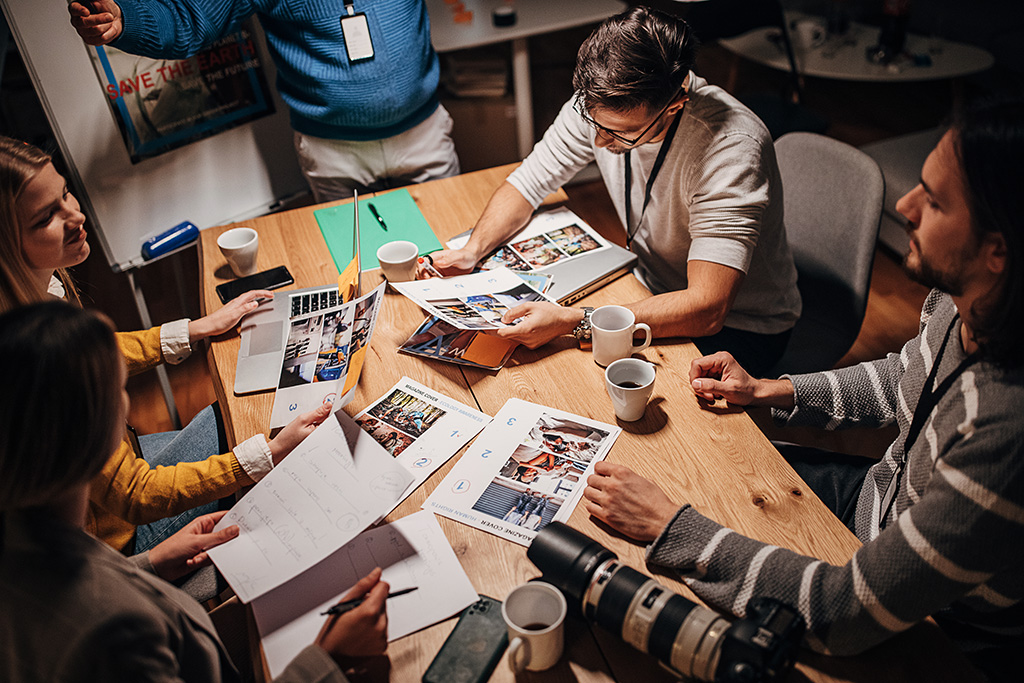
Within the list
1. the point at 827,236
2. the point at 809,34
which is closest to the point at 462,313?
the point at 827,236

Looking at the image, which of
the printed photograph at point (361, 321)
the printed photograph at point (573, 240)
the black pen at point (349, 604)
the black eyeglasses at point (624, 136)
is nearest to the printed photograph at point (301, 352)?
the printed photograph at point (361, 321)

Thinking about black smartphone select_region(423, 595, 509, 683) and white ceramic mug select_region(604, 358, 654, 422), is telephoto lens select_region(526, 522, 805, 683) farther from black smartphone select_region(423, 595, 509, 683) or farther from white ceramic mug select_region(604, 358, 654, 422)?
white ceramic mug select_region(604, 358, 654, 422)

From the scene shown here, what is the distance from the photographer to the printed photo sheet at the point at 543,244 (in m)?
1.61

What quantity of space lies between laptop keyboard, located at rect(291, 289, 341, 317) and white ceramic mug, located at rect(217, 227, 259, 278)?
20cm

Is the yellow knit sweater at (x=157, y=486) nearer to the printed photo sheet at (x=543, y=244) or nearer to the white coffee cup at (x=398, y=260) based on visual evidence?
the white coffee cup at (x=398, y=260)

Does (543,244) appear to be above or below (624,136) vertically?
below

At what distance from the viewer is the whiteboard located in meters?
1.79

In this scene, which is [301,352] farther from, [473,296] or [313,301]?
[473,296]

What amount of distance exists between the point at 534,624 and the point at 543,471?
274 mm

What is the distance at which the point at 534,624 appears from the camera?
885 millimetres

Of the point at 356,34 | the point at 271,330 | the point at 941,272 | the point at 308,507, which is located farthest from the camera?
the point at 356,34

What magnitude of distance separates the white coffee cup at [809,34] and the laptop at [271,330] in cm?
306

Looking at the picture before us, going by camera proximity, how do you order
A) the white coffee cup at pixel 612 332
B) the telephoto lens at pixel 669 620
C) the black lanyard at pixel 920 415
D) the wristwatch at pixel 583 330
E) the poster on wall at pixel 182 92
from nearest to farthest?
1. the telephoto lens at pixel 669 620
2. the black lanyard at pixel 920 415
3. the white coffee cup at pixel 612 332
4. the wristwatch at pixel 583 330
5. the poster on wall at pixel 182 92

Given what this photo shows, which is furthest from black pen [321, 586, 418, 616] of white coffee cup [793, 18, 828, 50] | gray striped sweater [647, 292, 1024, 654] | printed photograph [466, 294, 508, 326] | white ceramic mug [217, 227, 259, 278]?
white coffee cup [793, 18, 828, 50]
